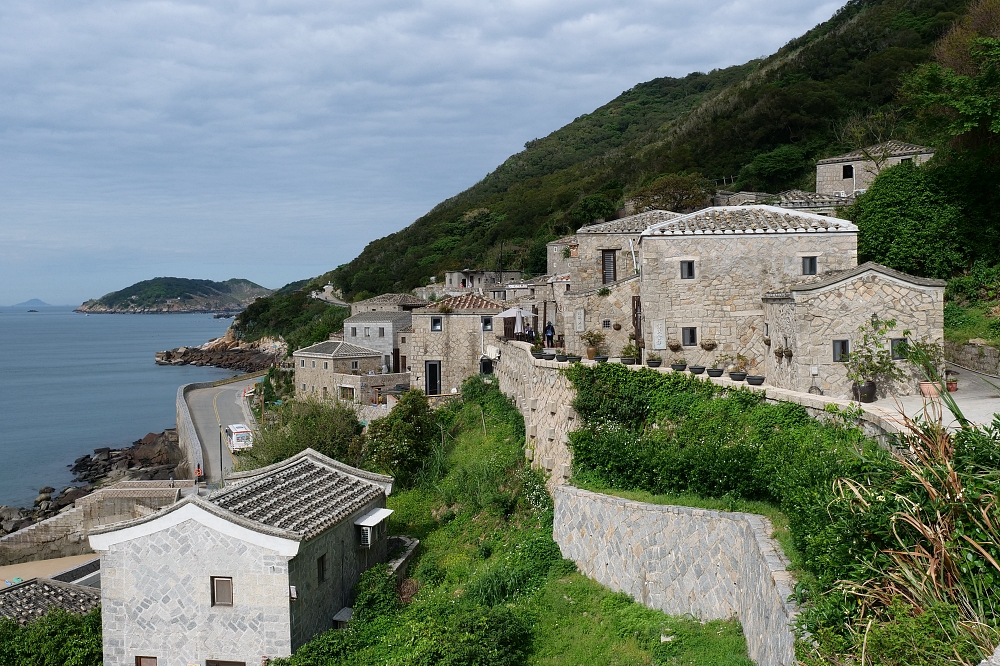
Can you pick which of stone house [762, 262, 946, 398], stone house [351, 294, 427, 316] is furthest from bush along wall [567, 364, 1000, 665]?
stone house [351, 294, 427, 316]

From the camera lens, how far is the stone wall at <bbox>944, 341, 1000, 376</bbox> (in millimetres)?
18078

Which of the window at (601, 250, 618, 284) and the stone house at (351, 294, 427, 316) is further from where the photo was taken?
the stone house at (351, 294, 427, 316)

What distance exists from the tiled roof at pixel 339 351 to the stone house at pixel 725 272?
90.7ft

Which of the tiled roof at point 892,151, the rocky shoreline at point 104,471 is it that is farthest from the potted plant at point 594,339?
the rocky shoreline at point 104,471

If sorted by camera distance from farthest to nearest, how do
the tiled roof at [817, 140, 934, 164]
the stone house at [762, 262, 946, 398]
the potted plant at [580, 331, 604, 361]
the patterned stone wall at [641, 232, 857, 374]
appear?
1. the tiled roof at [817, 140, 934, 164]
2. the potted plant at [580, 331, 604, 361]
3. the patterned stone wall at [641, 232, 857, 374]
4. the stone house at [762, 262, 946, 398]

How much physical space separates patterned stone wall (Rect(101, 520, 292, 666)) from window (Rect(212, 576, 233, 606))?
83 millimetres

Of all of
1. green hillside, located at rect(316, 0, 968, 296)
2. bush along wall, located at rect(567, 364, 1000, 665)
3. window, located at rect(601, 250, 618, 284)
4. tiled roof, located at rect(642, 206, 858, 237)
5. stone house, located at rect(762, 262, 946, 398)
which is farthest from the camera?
green hillside, located at rect(316, 0, 968, 296)

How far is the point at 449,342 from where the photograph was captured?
32938mm

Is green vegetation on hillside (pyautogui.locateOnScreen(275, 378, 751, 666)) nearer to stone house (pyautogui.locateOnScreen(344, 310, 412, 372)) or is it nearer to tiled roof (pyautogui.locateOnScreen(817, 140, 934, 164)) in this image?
tiled roof (pyautogui.locateOnScreen(817, 140, 934, 164))

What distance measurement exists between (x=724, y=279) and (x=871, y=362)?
4764 millimetres

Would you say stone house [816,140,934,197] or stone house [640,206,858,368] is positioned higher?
stone house [816,140,934,197]

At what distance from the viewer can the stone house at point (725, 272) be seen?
65.2 feet

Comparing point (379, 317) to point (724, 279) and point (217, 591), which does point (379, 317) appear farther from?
point (217, 591)

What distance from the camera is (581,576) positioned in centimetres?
1461
